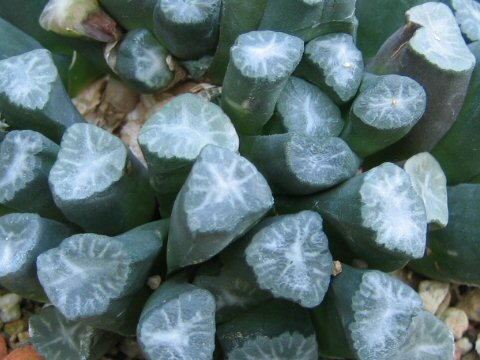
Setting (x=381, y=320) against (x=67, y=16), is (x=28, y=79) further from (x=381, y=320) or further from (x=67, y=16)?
(x=381, y=320)

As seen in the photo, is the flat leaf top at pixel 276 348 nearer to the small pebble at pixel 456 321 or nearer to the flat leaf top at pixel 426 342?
the flat leaf top at pixel 426 342

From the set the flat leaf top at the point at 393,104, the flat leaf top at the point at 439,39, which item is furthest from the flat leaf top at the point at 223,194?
the flat leaf top at the point at 439,39

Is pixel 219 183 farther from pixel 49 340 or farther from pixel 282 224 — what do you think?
pixel 49 340

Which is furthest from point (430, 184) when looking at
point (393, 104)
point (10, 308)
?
point (10, 308)

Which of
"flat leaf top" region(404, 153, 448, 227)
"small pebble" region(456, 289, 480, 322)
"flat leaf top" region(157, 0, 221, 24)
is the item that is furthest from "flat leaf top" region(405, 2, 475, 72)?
"small pebble" region(456, 289, 480, 322)

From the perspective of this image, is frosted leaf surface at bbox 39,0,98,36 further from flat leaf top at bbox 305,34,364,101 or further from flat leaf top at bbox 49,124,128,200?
flat leaf top at bbox 305,34,364,101
